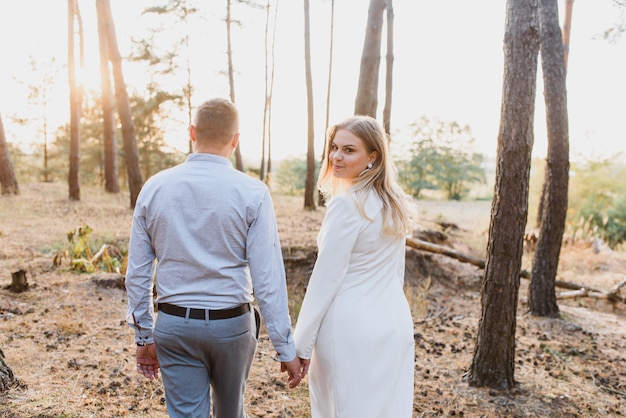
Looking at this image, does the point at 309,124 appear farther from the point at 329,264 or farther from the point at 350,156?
the point at 329,264

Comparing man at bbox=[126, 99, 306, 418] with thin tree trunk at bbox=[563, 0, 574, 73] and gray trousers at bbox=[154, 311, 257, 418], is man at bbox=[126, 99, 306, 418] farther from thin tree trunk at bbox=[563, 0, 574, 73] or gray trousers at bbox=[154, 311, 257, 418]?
thin tree trunk at bbox=[563, 0, 574, 73]

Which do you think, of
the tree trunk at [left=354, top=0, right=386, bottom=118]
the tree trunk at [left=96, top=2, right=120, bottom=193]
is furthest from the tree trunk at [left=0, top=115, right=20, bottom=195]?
the tree trunk at [left=354, top=0, right=386, bottom=118]

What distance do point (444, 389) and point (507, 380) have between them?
54 cm

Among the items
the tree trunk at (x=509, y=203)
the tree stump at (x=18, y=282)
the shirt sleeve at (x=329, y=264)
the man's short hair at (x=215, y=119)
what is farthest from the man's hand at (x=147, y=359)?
the tree stump at (x=18, y=282)

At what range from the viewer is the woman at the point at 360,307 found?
90.1 inches

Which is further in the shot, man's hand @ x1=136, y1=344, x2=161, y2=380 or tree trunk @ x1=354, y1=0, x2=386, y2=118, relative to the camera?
tree trunk @ x1=354, y1=0, x2=386, y2=118

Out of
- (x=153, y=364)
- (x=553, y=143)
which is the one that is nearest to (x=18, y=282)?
(x=153, y=364)

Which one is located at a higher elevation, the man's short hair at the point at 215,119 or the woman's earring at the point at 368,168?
the man's short hair at the point at 215,119

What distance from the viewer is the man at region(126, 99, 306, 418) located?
2018mm

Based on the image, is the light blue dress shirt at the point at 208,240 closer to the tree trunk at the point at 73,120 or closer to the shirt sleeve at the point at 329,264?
the shirt sleeve at the point at 329,264

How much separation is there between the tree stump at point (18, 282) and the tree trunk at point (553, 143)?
634cm

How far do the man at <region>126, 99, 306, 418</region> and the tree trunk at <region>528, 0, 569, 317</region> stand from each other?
5.28 metres

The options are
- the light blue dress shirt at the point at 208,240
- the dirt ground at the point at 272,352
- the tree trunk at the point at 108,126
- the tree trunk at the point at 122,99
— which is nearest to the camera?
the light blue dress shirt at the point at 208,240

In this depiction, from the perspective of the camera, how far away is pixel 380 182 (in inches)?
95.9
